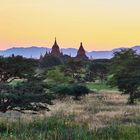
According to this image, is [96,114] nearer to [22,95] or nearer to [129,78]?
[22,95]

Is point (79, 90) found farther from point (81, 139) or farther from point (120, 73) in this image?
point (81, 139)

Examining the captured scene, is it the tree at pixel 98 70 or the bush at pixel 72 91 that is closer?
the bush at pixel 72 91

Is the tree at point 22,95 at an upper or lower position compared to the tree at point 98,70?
lower

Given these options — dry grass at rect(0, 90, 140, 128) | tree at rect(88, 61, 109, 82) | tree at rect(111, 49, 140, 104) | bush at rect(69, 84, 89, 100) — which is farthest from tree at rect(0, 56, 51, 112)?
tree at rect(88, 61, 109, 82)

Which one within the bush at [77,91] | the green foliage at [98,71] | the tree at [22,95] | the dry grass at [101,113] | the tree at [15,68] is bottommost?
the dry grass at [101,113]

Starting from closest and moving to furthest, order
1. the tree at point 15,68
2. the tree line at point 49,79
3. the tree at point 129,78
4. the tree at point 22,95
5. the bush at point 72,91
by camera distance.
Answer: the tree at point 22,95 → the tree line at point 49,79 → the tree at point 15,68 → the tree at point 129,78 → the bush at point 72,91

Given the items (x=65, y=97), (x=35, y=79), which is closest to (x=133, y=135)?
(x=35, y=79)

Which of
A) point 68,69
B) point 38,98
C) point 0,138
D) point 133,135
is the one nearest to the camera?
point 0,138

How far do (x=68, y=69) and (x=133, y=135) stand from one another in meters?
73.6

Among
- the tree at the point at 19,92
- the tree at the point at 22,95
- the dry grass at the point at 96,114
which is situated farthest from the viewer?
the dry grass at the point at 96,114

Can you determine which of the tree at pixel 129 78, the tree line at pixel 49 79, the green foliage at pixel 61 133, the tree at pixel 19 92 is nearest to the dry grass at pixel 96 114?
the tree line at pixel 49 79

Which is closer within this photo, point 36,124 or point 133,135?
point 133,135

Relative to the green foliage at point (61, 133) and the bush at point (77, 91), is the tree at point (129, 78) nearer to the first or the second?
the bush at point (77, 91)

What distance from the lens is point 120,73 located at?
161ft
